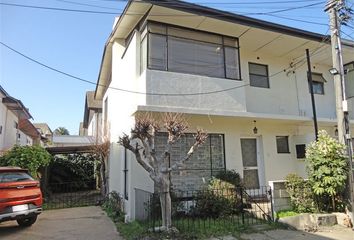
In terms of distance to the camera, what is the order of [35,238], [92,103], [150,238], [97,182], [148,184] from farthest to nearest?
[92,103], [97,182], [148,184], [35,238], [150,238]

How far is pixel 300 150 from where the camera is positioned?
12.7 meters

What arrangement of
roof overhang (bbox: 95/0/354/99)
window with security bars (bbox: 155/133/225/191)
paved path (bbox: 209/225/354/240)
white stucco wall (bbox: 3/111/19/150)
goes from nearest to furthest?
paved path (bbox: 209/225/354/240), roof overhang (bbox: 95/0/354/99), window with security bars (bbox: 155/133/225/191), white stucco wall (bbox: 3/111/19/150)

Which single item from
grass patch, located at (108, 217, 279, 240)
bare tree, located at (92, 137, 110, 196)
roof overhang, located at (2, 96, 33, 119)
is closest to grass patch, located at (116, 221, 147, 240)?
grass patch, located at (108, 217, 279, 240)

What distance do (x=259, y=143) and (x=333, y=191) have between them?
4.02m

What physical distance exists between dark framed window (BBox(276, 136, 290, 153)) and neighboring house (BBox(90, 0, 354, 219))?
4cm

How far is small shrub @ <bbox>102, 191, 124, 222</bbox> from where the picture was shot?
10.7 metres

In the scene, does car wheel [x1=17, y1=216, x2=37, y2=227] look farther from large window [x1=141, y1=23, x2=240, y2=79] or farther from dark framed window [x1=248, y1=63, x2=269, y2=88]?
dark framed window [x1=248, y1=63, x2=269, y2=88]

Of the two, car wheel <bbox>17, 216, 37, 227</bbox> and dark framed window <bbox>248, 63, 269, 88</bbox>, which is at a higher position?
dark framed window <bbox>248, 63, 269, 88</bbox>

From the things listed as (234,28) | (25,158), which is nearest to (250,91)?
(234,28)

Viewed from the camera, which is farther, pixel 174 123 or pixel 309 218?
pixel 309 218

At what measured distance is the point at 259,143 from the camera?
1234cm

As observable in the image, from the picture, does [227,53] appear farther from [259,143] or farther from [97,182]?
[97,182]

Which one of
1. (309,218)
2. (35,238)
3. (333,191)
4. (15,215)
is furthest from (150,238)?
(333,191)

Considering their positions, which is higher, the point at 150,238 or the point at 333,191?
the point at 333,191
